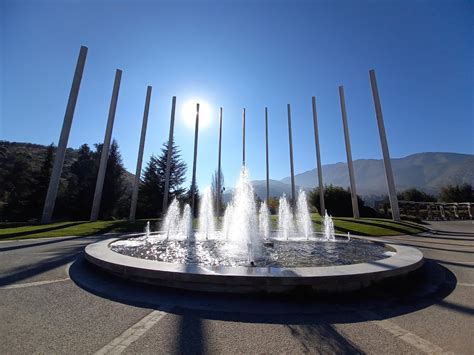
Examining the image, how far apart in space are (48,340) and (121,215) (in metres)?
35.0

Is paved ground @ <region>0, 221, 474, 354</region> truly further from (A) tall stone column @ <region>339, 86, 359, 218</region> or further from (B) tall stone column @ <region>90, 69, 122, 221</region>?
(A) tall stone column @ <region>339, 86, 359, 218</region>

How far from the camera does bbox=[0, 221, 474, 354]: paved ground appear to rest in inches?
110

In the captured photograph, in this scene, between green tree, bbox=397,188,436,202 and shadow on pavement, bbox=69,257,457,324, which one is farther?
green tree, bbox=397,188,436,202

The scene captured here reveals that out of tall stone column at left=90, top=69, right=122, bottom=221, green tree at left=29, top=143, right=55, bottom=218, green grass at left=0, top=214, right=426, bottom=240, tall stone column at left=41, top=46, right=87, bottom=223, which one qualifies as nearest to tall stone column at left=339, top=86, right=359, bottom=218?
green grass at left=0, top=214, right=426, bottom=240

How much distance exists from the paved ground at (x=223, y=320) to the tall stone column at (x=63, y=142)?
1669cm

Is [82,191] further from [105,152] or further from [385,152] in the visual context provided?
[385,152]

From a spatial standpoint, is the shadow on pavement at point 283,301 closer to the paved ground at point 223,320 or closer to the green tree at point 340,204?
the paved ground at point 223,320

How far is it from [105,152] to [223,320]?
Answer: 21.8 m

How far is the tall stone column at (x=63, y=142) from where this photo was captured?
1894 cm

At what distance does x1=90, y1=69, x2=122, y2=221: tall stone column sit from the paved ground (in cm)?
1709

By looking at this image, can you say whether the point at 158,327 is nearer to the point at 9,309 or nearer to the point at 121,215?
the point at 9,309

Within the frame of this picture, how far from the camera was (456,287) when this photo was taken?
515 centimetres

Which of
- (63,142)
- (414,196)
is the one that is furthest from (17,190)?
(414,196)

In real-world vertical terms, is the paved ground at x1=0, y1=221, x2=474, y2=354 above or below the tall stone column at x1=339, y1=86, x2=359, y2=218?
below
